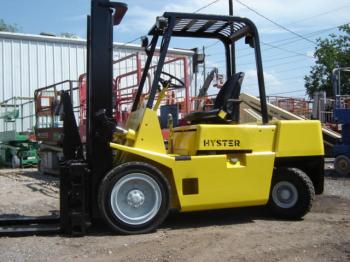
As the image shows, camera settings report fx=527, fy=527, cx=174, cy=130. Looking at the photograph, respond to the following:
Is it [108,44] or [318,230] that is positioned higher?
[108,44]

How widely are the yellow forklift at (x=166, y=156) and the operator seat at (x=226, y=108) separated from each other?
0.01m

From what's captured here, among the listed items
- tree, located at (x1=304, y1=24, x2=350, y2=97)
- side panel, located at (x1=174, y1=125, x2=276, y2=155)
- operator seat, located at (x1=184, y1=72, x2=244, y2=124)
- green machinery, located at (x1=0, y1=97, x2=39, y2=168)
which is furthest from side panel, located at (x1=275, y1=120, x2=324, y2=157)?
tree, located at (x1=304, y1=24, x2=350, y2=97)

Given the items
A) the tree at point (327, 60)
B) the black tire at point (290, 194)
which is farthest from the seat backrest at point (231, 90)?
the tree at point (327, 60)

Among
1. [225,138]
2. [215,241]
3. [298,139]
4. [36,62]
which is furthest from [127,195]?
[36,62]

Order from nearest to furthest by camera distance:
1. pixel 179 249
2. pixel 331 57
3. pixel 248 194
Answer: pixel 179 249, pixel 248 194, pixel 331 57

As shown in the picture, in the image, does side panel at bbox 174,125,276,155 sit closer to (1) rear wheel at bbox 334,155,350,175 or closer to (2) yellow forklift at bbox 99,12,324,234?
(2) yellow forklift at bbox 99,12,324,234

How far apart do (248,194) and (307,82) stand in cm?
4403

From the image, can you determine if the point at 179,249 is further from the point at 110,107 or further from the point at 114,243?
the point at 110,107

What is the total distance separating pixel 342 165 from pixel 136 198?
890 cm

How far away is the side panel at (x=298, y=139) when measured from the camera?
7293 mm

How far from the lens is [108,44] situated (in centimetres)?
680

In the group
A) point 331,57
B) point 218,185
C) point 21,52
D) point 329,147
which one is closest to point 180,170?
point 218,185

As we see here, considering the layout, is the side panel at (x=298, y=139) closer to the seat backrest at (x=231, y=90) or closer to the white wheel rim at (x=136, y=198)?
the seat backrest at (x=231, y=90)

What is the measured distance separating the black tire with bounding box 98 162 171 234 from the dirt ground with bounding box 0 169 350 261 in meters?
0.14
